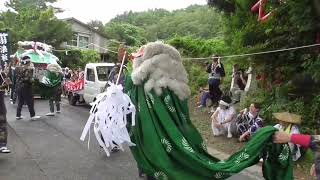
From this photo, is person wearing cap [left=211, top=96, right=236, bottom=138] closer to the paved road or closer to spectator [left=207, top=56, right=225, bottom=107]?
the paved road

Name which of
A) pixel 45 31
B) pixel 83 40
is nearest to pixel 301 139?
pixel 45 31

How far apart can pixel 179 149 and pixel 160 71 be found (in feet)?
2.61

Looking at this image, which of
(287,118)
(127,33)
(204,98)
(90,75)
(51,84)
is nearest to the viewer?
(287,118)

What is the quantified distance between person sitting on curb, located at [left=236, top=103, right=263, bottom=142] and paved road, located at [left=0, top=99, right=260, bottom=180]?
75.3 inches

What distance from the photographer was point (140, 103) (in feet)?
15.4

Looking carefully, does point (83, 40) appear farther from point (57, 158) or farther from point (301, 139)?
point (301, 139)

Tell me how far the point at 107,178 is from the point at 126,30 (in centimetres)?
3808

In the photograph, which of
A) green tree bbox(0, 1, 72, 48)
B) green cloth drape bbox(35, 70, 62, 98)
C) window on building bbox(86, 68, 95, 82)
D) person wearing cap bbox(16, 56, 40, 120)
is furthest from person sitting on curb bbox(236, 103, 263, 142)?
green tree bbox(0, 1, 72, 48)

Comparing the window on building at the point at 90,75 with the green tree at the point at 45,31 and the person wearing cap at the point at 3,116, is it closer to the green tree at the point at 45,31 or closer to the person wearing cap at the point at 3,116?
the person wearing cap at the point at 3,116

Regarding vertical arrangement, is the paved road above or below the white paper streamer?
below

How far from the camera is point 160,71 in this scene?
4.77 metres

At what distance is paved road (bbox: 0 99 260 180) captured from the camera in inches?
287

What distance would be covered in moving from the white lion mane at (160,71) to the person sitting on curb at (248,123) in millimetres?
4680

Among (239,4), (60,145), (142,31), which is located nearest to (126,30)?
(142,31)
